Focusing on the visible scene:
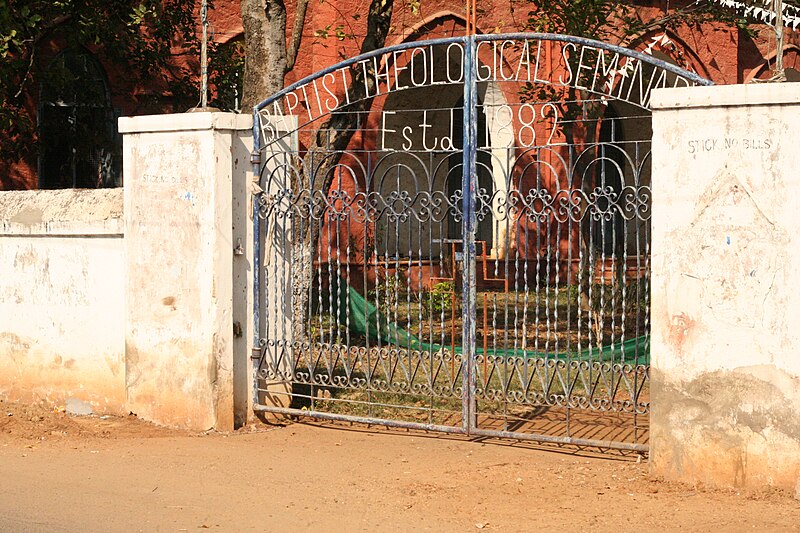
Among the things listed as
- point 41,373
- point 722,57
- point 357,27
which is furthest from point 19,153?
point 722,57

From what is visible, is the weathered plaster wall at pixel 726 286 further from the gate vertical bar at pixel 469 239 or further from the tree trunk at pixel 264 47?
the tree trunk at pixel 264 47

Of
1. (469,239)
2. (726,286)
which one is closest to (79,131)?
(469,239)

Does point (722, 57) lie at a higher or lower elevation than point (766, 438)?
higher

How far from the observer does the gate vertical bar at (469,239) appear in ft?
24.3

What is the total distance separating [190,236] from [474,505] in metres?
3.12

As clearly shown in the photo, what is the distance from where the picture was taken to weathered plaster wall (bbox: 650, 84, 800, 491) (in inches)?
237

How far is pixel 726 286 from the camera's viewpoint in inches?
245

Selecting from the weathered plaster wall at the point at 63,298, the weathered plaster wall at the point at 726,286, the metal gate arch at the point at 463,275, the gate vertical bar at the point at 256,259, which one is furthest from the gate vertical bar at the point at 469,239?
the weathered plaster wall at the point at 63,298

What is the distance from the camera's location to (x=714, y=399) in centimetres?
622

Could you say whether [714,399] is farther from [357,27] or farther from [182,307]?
[357,27]

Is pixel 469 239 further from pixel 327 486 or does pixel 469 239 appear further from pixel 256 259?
pixel 327 486

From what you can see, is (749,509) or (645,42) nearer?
(749,509)

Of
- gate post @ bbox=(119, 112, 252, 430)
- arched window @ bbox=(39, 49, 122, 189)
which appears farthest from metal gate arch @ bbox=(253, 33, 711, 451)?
arched window @ bbox=(39, 49, 122, 189)

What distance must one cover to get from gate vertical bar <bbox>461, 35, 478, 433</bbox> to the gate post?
1741 millimetres
